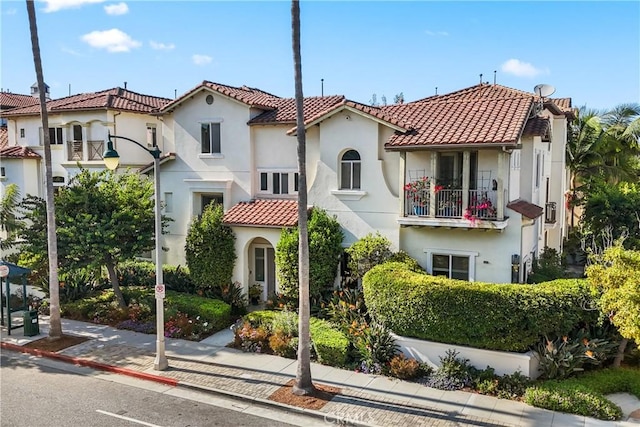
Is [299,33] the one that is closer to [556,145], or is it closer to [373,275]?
[373,275]

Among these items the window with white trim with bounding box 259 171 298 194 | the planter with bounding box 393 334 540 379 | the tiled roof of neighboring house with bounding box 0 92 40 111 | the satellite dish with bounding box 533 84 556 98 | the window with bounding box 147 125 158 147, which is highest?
the tiled roof of neighboring house with bounding box 0 92 40 111

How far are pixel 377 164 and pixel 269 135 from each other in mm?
5241

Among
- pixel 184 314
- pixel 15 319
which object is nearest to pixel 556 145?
pixel 184 314

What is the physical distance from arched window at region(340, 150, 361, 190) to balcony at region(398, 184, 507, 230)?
2.18 metres

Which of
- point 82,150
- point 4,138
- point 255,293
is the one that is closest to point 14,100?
point 4,138

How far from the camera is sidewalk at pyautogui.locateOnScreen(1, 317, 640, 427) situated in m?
11.9

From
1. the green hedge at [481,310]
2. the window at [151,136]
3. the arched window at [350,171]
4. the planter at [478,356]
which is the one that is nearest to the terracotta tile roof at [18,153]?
the window at [151,136]

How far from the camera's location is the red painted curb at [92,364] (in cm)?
1411

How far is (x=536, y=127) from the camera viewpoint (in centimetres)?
1702

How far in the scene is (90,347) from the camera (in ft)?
54.4

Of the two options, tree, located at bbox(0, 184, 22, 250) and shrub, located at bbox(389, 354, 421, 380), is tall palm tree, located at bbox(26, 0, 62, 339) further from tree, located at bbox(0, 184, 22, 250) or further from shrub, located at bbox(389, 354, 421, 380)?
shrub, located at bbox(389, 354, 421, 380)

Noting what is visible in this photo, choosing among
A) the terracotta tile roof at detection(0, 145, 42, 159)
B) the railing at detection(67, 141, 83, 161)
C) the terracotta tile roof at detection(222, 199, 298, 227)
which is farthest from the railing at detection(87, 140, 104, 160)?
the terracotta tile roof at detection(222, 199, 298, 227)

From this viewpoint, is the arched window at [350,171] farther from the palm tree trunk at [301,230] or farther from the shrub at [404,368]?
the shrub at [404,368]

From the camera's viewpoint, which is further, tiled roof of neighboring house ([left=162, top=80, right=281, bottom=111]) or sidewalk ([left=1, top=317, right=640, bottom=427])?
tiled roof of neighboring house ([left=162, top=80, right=281, bottom=111])
